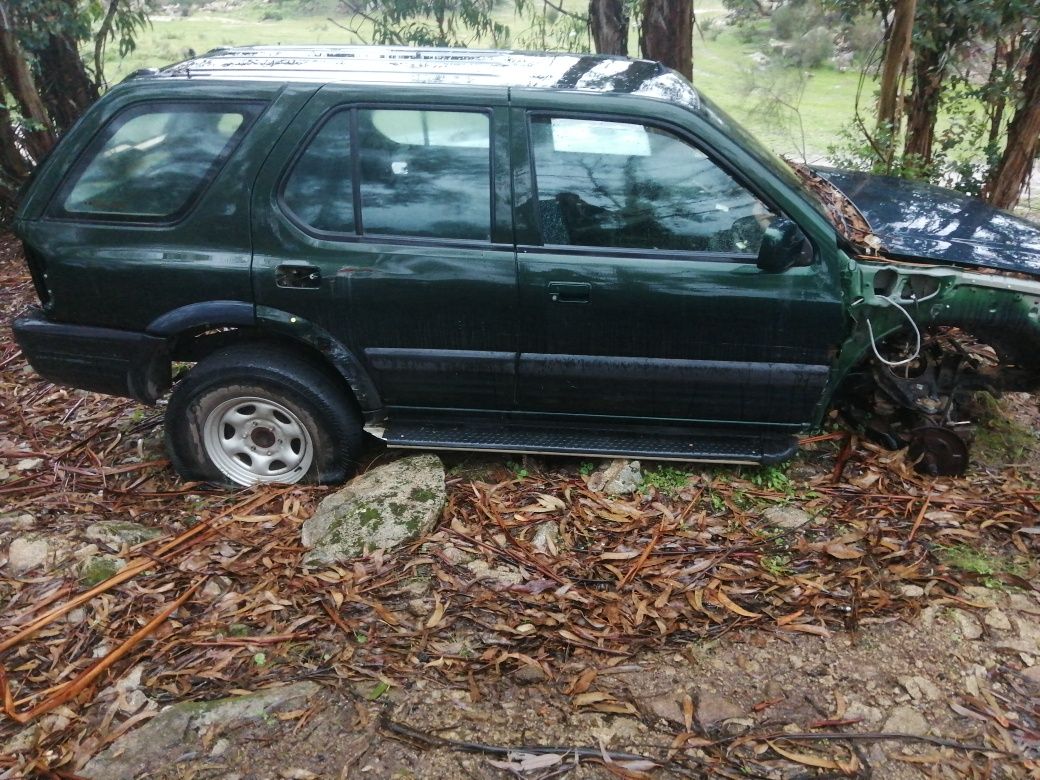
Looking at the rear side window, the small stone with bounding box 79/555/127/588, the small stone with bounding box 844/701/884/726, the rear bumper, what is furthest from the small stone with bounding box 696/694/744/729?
the rear side window

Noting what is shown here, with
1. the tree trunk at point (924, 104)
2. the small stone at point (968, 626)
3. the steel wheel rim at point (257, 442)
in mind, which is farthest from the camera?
the tree trunk at point (924, 104)

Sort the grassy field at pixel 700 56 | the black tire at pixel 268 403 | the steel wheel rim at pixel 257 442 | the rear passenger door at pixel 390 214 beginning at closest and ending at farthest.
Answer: the rear passenger door at pixel 390 214, the black tire at pixel 268 403, the steel wheel rim at pixel 257 442, the grassy field at pixel 700 56

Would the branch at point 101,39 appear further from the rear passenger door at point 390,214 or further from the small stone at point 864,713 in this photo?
the small stone at point 864,713

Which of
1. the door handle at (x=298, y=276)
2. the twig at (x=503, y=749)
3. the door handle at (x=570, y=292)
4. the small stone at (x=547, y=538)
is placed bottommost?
the twig at (x=503, y=749)

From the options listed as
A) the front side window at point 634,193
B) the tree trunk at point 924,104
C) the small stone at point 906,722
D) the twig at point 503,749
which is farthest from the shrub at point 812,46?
the twig at point 503,749

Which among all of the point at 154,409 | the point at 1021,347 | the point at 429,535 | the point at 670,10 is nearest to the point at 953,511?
the point at 1021,347

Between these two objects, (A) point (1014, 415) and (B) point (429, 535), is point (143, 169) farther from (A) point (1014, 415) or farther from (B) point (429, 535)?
(A) point (1014, 415)

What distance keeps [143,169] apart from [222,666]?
2.12 m

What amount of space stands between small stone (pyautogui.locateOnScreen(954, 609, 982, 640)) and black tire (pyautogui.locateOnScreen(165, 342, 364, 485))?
265 cm

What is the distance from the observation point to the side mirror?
3195mm

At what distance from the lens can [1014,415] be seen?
456 centimetres

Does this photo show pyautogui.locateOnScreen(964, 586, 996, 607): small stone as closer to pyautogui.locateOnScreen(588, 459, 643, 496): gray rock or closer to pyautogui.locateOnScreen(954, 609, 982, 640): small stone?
pyautogui.locateOnScreen(954, 609, 982, 640): small stone

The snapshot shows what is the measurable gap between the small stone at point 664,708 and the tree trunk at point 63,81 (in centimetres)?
774

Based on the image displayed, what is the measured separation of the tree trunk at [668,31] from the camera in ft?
22.4
